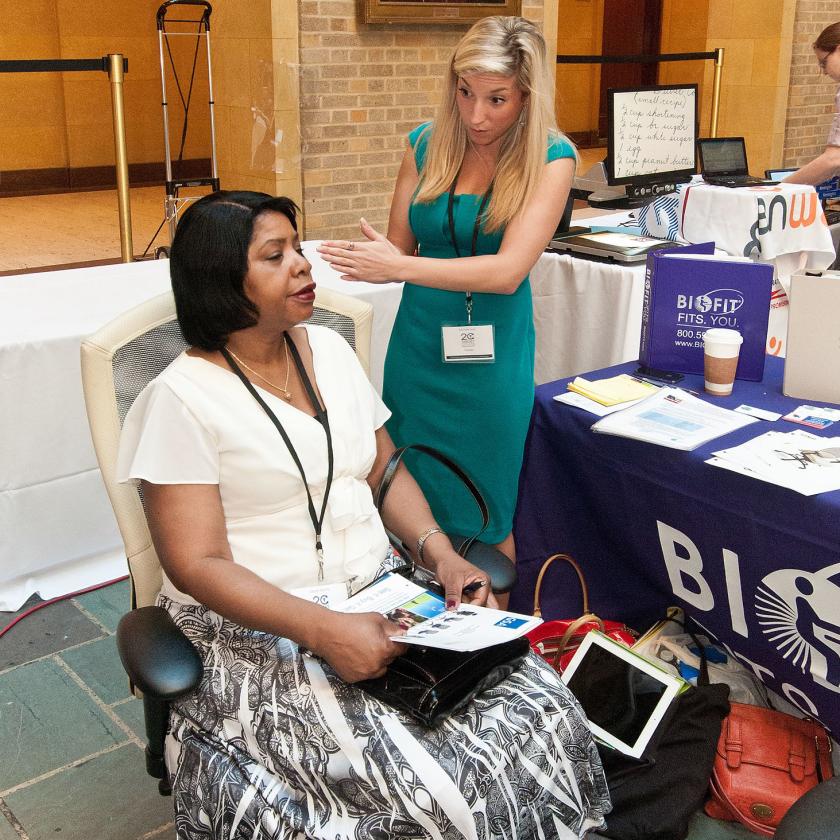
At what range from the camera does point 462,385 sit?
7.37 ft

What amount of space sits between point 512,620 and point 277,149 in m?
4.03

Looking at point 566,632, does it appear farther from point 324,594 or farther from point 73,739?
point 73,739

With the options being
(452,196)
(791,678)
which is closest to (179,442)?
(452,196)

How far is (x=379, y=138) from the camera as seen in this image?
5.37 m

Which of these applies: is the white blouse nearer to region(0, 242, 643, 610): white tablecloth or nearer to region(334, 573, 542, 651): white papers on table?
region(334, 573, 542, 651): white papers on table

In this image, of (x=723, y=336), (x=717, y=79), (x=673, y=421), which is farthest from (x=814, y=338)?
(x=717, y=79)

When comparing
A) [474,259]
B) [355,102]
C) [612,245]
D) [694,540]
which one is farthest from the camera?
[355,102]

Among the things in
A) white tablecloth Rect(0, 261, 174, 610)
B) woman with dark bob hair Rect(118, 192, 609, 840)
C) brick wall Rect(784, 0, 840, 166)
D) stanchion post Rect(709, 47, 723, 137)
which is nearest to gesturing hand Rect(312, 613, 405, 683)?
woman with dark bob hair Rect(118, 192, 609, 840)

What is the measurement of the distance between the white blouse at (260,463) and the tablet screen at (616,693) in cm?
58

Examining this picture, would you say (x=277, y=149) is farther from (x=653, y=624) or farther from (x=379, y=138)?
(x=653, y=624)

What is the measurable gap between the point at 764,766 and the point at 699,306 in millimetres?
970

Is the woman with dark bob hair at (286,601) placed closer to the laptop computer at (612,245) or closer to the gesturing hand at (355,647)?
the gesturing hand at (355,647)

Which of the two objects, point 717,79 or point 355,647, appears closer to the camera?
point 355,647

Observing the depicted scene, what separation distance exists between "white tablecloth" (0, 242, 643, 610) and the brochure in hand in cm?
91
